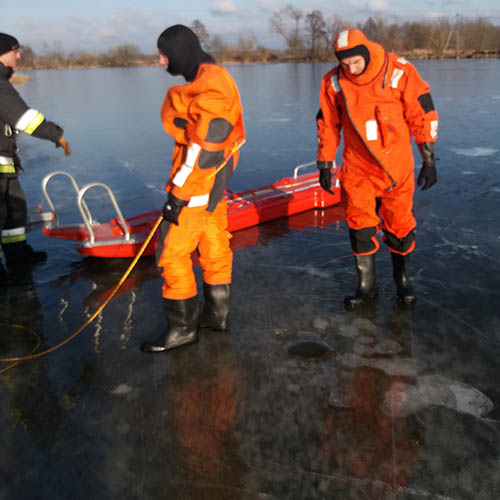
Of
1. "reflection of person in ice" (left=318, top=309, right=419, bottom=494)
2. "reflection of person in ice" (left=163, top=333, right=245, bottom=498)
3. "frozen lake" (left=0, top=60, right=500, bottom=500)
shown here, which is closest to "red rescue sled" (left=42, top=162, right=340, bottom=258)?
"frozen lake" (left=0, top=60, right=500, bottom=500)

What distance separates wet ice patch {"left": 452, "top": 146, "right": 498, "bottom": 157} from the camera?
7.66 metres

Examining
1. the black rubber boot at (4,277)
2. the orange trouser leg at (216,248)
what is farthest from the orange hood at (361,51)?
the black rubber boot at (4,277)

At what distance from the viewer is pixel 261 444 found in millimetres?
2084

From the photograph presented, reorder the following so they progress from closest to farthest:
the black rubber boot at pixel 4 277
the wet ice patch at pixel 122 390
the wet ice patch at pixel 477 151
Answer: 1. the wet ice patch at pixel 122 390
2. the black rubber boot at pixel 4 277
3. the wet ice patch at pixel 477 151

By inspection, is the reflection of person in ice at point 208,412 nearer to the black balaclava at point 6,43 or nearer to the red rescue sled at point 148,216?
the red rescue sled at point 148,216

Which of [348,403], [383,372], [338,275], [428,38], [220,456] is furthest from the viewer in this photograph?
[428,38]

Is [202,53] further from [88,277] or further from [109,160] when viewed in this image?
[109,160]

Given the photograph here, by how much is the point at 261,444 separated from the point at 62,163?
7607 mm

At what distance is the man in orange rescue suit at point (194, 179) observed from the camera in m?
2.39

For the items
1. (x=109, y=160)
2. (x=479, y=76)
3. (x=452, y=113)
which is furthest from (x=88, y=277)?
(x=479, y=76)

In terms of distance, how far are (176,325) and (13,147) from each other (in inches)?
95.0

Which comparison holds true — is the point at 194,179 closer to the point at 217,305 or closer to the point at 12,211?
the point at 217,305

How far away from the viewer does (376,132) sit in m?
2.92

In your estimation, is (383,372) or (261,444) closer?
(261,444)
